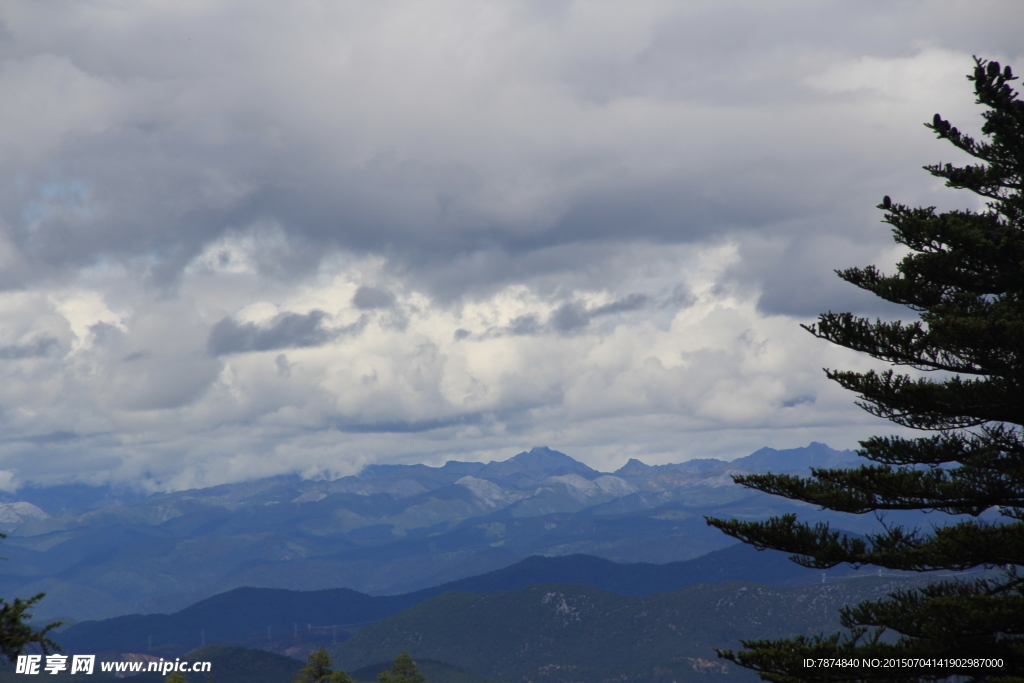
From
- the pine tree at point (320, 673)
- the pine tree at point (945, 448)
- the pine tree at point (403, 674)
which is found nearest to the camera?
the pine tree at point (945, 448)

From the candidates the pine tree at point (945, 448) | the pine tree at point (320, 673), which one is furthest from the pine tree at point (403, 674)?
the pine tree at point (945, 448)

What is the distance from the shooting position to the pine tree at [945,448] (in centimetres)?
2025

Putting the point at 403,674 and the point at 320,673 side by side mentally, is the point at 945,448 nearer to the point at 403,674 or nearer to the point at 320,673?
the point at 320,673

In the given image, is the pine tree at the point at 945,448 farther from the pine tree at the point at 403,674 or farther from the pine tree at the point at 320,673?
the pine tree at the point at 403,674

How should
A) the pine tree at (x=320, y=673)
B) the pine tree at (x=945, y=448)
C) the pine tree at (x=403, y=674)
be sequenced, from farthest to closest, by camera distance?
1. the pine tree at (x=403, y=674)
2. the pine tree at (x=320, y=673)
3. the pine tree at (x=945, y=448)

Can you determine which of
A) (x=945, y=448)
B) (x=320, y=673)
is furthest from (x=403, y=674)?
(x=945, y=448)

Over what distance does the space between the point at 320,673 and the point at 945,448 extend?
83434 millimetres

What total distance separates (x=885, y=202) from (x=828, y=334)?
16.4ft

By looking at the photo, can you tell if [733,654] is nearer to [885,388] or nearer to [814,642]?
[814,642]

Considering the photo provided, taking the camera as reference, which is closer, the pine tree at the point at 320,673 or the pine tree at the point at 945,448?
the pine tree at the point at 945,448

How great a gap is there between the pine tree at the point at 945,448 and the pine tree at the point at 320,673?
75.4m

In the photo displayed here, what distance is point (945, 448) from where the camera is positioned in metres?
23.5

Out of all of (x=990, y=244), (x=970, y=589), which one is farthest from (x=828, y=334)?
(x=970, y=589)

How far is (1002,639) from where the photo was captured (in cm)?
2108
